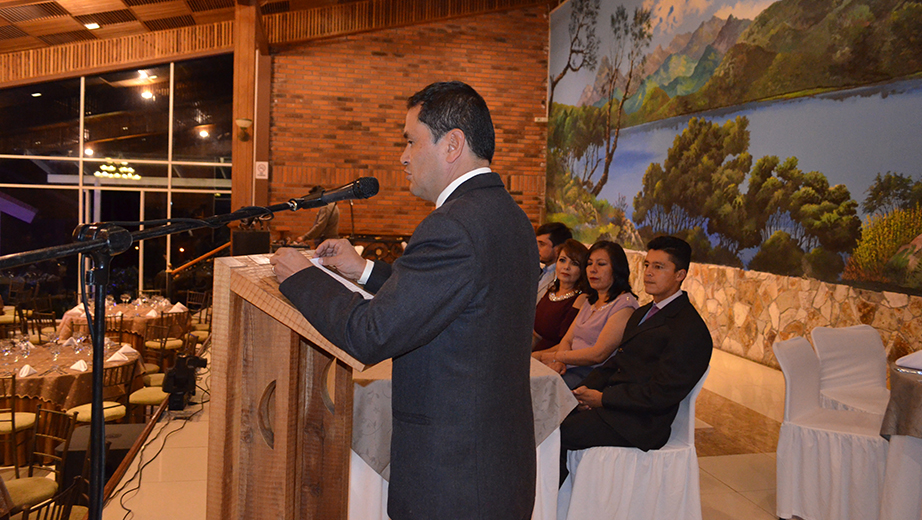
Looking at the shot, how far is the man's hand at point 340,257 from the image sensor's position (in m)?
1.54

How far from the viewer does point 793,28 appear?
6.39m

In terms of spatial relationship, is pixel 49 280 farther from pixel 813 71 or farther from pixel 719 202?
pixel 813 71

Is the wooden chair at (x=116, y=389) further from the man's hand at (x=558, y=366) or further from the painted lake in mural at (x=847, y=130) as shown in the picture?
the painted lake in mural at (x=847, y=130)

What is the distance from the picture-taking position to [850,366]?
414 cm

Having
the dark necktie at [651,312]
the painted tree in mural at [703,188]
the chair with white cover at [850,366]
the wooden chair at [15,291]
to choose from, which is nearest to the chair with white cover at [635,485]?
the dark necktie at [651,312]

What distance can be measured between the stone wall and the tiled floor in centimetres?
76

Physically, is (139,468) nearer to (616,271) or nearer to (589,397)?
(589,397)

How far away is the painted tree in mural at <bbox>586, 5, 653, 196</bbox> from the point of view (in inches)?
368

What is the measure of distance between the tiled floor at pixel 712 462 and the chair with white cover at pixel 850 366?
1.98ft

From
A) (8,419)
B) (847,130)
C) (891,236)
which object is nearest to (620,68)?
(847,130)

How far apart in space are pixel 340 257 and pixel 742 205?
255 inches

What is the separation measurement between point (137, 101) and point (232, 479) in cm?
1144

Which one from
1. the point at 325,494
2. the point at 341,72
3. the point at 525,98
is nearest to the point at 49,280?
the point at 341,72

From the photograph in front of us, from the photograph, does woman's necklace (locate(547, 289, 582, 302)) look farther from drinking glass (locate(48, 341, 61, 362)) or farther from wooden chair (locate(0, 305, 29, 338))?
wooden chair (locate(0, 305, 29, 338))
